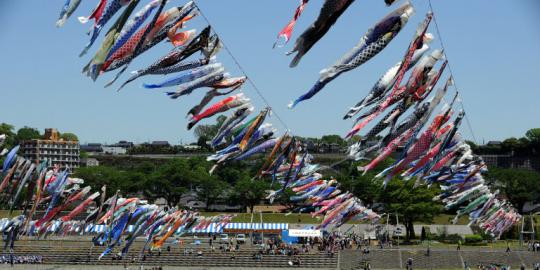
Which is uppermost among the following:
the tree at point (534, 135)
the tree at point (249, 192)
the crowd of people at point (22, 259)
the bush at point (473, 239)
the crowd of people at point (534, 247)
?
the tree at point (534, 135)

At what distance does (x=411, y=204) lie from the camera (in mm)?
58188

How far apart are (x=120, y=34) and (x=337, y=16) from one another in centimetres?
490

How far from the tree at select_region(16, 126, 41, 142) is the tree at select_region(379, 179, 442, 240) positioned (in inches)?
3917

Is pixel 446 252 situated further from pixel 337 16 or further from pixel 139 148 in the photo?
pixel 139 148

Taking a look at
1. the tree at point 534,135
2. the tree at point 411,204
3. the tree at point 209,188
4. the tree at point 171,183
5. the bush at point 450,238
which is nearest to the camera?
the bush at point 450,238

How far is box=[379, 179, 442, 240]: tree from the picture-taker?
57.9 metres

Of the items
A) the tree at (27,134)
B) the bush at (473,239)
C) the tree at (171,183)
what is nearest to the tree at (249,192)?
the tree at (171,183)

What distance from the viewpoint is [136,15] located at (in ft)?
59.2

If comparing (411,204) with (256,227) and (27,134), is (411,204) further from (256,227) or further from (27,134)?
(27,134)

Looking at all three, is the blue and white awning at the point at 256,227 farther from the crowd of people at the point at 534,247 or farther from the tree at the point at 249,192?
the tree at the point at 249,192

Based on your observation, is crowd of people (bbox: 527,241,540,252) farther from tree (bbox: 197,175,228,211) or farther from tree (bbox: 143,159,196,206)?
tree (bbox: 143,159,196,206)

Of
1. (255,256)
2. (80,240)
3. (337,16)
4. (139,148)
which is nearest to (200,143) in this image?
(139,148)

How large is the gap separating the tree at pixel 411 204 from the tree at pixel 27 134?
99486 millimetres

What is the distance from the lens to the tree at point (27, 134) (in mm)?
149500
